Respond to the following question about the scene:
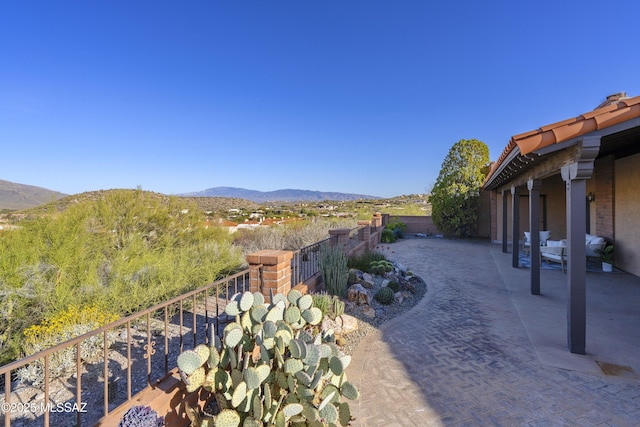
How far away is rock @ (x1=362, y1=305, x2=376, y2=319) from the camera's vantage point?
4754mm

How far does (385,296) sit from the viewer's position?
529cm

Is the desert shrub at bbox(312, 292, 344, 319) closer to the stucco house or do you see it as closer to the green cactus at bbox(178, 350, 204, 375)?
the green cactus at bbox(178, 350, 204, 375)

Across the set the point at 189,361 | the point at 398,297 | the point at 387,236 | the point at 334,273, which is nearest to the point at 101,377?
the point at 189,361

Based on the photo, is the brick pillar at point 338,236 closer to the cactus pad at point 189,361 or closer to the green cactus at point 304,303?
the green cactus at point 304,303

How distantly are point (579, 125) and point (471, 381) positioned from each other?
10.2 ft

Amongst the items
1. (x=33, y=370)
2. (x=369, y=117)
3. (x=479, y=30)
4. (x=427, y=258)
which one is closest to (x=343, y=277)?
(x=33, y=370)

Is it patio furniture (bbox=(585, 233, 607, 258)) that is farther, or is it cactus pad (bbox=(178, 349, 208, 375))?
patio furniture (bbox=(585, 233, 607, 258))

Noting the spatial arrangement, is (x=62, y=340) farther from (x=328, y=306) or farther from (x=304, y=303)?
(x=328, y=306)

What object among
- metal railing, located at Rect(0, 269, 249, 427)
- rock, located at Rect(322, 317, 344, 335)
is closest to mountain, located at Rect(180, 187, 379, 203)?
rock, located at Rect(322, 317, 344, 335)

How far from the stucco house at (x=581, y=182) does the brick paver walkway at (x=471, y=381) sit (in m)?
0.84

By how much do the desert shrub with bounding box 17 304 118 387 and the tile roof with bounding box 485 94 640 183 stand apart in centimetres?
537

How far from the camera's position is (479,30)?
8.68m

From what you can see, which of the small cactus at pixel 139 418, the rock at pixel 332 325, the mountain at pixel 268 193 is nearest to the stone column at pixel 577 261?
the rock at pixel 332 325

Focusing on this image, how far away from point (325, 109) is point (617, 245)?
42.3ft
